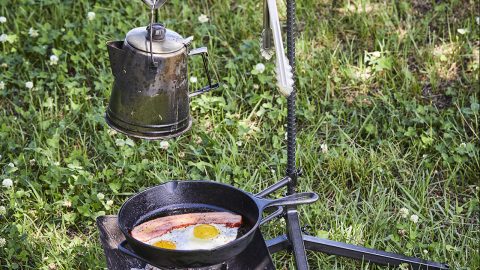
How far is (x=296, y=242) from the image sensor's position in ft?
10.5

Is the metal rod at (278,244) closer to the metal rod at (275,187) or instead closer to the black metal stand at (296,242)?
the black metal stand at (296,242)

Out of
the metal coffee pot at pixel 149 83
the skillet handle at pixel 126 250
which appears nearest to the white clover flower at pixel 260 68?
the skillet handle at pixel 126 250

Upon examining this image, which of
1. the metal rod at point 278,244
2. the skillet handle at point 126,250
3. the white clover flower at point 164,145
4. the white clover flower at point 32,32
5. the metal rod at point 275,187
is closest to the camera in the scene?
the skillet handle at point 126,250

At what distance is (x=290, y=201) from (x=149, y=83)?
0.80m

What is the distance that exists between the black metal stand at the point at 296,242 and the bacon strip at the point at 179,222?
22cm

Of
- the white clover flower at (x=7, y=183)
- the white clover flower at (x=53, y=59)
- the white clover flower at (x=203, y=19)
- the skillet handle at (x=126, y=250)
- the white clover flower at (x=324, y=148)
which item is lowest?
the white clover flower at (x=7, y=183)

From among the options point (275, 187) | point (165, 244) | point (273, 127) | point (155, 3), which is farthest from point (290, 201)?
point (273, 127)

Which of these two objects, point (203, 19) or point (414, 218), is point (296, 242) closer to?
point (414, 218)

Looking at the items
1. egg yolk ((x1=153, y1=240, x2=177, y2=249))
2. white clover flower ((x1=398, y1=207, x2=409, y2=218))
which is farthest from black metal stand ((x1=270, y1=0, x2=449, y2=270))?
egg yolk ((x1=153, y1=240, x2=177, y2=249))

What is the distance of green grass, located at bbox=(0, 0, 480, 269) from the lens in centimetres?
384

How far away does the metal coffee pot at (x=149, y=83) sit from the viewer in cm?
246

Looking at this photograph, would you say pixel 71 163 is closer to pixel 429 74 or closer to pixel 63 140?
pixel 63 140

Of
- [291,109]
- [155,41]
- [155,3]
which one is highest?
[155,3]

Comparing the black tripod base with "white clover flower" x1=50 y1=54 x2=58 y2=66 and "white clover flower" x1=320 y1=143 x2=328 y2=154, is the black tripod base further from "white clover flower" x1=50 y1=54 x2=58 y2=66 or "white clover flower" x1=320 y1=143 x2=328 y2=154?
"white clover flower" x1=50 y1=54 x2=58 y2=66
